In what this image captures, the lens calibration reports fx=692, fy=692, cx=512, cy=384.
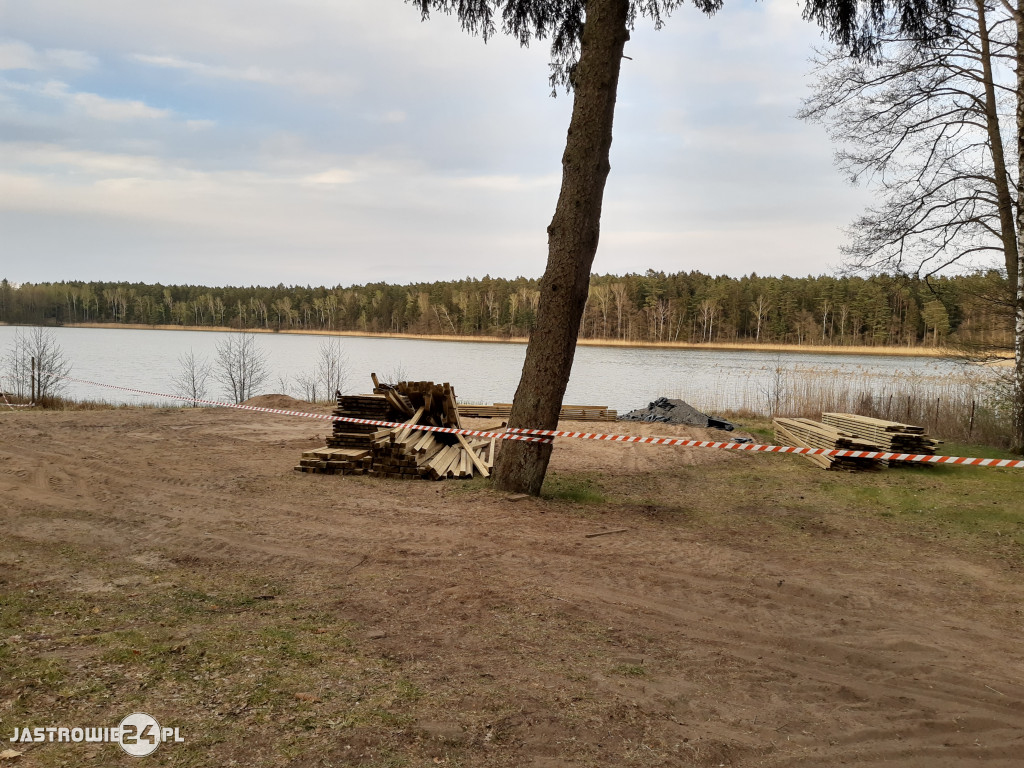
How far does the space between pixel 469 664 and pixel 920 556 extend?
569 centimetres

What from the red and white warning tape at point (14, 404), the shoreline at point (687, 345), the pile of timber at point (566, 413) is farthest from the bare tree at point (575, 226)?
the shoreline at point (687, 345)

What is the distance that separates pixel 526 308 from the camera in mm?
86438

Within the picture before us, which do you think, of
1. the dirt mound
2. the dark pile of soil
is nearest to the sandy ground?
the dark pile of soil

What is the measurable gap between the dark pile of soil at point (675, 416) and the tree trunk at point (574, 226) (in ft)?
37.4

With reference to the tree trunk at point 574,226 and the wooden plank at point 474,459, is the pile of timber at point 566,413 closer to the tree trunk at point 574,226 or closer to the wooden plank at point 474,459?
the wooden plank at point 474,459

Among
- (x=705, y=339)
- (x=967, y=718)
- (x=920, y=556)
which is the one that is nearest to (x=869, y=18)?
(x=920, y=556)

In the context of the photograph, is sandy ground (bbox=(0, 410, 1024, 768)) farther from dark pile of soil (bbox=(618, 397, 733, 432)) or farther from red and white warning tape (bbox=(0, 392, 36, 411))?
red and white warning tape (bbox=(0, 392, 36, 411))

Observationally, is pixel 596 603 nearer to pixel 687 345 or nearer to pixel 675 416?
pixel 675 416

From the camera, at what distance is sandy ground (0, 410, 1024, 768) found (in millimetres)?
3609

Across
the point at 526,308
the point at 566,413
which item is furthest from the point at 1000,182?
the point at 526,308

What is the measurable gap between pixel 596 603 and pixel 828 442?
10.5m

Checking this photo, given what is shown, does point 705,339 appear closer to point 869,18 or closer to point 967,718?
point 869,18

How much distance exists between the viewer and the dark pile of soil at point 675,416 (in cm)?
2008

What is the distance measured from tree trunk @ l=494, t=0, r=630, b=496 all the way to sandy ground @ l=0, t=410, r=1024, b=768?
129 centimetres
